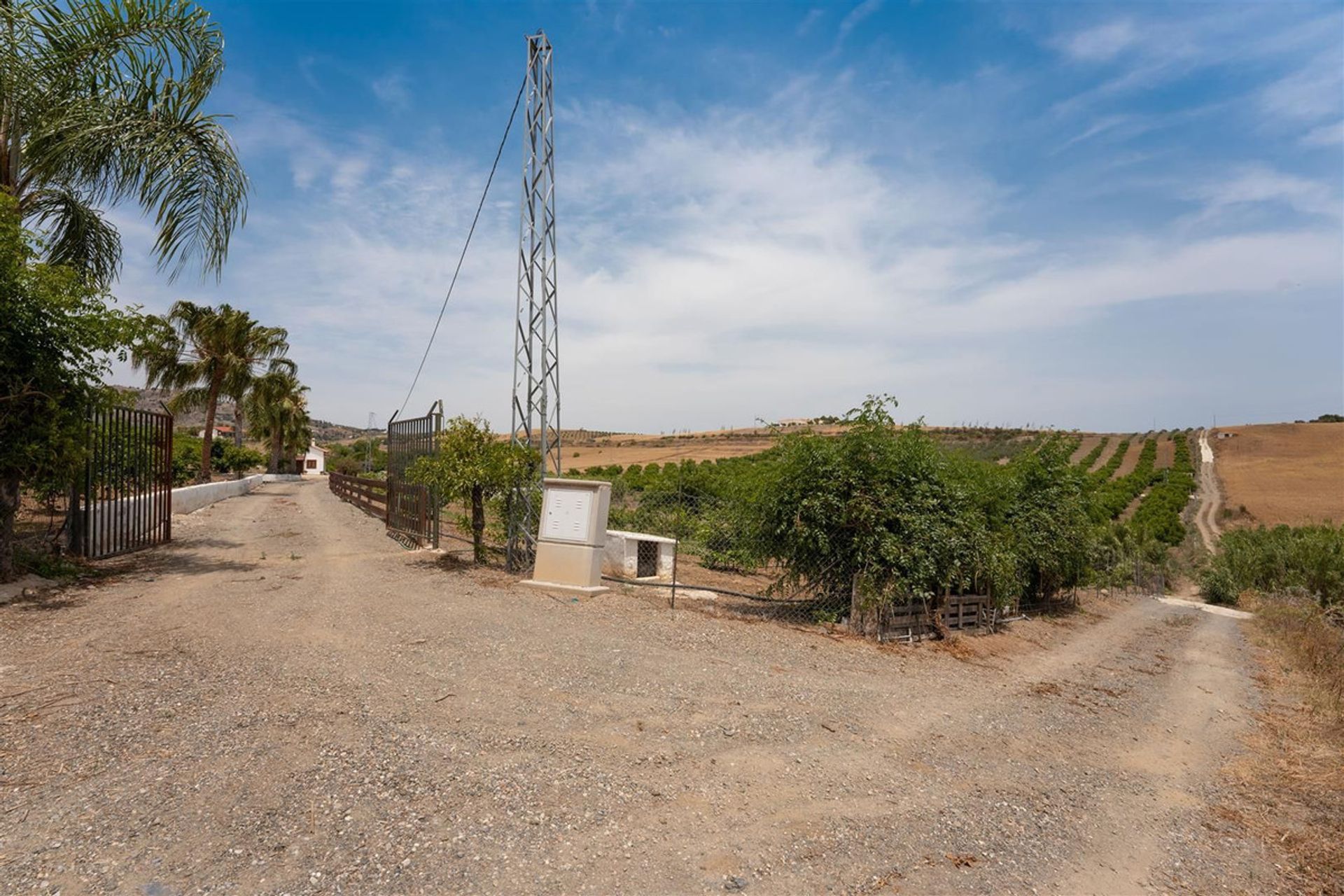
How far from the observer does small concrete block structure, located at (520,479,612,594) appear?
10.5 metres

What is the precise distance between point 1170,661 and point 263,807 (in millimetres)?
12167

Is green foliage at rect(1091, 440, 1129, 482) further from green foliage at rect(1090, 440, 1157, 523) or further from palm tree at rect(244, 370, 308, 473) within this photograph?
palm tree at rect(244, 370, 308, 473)

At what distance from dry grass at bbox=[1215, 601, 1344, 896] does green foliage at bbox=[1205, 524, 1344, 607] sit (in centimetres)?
1903

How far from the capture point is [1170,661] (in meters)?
11.2

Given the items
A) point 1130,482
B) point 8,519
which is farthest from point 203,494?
point 1130,482

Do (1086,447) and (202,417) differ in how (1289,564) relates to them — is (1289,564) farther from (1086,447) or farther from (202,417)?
(202,417)

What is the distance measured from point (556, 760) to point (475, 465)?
7.25m

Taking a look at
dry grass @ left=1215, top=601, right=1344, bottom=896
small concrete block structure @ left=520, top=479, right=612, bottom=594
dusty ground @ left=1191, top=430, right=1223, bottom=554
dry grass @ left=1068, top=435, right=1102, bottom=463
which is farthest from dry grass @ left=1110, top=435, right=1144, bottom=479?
small concrete block structure @ left=520, top=479, right=612, bottom=594

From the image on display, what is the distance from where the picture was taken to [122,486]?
11211 millimetres

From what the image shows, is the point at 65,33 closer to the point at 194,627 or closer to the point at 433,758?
the point at 194,627

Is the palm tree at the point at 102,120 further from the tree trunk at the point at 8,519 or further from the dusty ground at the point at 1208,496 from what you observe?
the dusty ground at the point at 1208,496

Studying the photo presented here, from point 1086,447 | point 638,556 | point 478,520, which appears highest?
point 1086,447

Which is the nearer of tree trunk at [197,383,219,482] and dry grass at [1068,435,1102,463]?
tree trunk at [197,383,219,482]

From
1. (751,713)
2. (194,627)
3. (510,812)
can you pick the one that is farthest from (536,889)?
(194,627)
